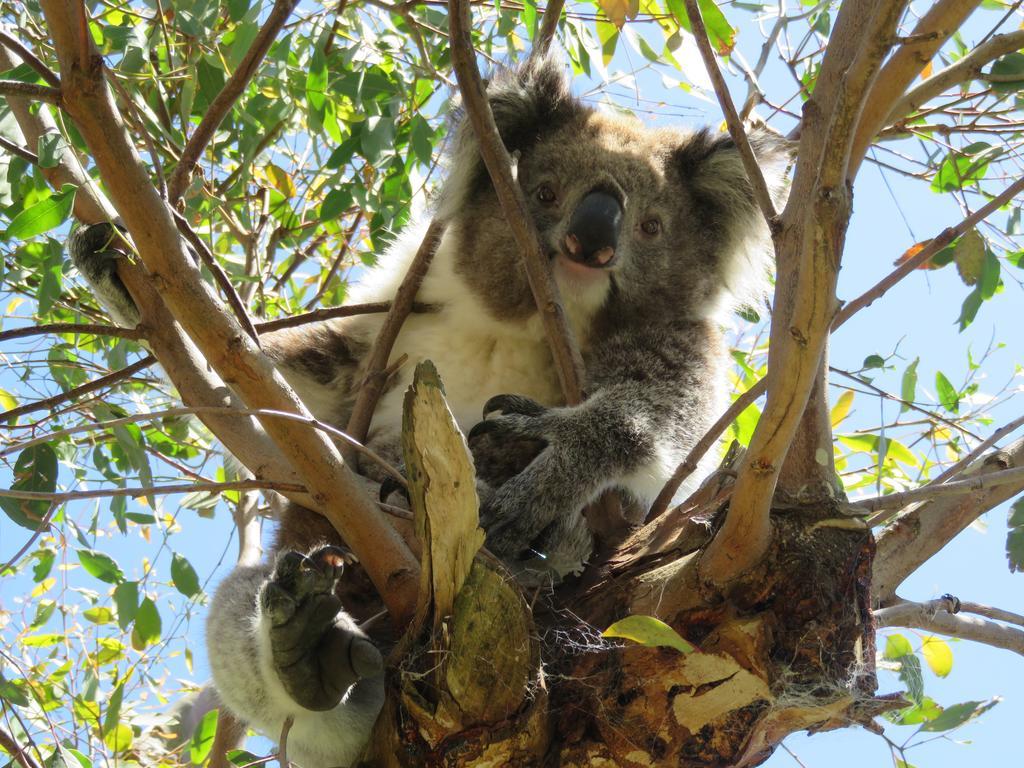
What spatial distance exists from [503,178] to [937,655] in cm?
204

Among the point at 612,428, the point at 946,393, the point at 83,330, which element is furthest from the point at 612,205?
the point at 83,330

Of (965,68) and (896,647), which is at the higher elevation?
(965,68)

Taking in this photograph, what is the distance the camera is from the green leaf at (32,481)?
2.61 m

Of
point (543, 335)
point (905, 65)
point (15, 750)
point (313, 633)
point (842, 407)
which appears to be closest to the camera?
point (905, 65)

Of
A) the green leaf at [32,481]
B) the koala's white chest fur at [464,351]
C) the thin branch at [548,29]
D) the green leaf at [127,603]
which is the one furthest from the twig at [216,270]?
the thin branch at [548,29]

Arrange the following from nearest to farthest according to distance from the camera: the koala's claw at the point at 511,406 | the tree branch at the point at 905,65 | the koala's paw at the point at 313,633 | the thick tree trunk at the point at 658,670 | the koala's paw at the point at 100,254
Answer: the tree branch at the point at 905,65
the thick tree trunk at the point at 658,670
the koala's paw at the point at 313,633
the koala's paw at the point at 100,254
the koala's claw at the point at 511,406

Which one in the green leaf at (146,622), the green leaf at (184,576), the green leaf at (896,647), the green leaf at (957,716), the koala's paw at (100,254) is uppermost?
the koala's paw at (100,254)

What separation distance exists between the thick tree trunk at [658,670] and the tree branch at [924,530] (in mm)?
401

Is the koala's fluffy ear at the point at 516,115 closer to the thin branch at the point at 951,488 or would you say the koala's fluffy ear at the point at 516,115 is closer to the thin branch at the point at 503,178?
the thin branch at the point at 503,178

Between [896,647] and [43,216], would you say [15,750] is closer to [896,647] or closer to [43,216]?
[43,216]

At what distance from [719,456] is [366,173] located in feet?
5.06

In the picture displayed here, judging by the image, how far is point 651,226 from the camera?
3.27 metres

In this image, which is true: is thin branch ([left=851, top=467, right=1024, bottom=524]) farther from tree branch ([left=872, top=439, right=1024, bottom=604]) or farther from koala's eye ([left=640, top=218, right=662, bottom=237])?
koala's eye ([left=640, top=218, right=662, bottom=237])

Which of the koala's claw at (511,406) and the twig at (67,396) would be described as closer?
the twig at (67,396)
